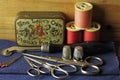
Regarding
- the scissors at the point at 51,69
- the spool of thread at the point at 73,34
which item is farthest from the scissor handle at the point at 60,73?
the spool of thread at the point at 73,34

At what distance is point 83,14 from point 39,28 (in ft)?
0.39

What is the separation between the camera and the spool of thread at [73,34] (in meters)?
0.83

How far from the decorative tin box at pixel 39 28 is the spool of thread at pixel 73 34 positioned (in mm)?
16

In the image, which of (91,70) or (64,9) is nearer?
(91,70)

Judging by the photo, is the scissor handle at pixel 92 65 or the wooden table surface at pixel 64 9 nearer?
the scissor handle at pixel 92 65

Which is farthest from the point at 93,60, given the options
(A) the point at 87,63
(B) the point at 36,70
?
(B) the point at 36,70

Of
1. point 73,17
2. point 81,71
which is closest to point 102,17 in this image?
point 73,17

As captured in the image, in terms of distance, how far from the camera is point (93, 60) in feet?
2.62

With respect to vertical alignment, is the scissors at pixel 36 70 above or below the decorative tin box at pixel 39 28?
below

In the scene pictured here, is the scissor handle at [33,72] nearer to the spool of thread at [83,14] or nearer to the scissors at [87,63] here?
the scissors at [87,63]

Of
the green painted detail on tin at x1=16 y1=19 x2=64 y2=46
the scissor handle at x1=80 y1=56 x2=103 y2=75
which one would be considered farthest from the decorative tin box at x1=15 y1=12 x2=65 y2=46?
the scissor handle at x1=80 y1=56 x2=103 y2=75

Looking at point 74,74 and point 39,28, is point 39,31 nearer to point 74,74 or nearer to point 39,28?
point 39,28

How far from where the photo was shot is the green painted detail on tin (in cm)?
83

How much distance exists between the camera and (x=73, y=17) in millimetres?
873
